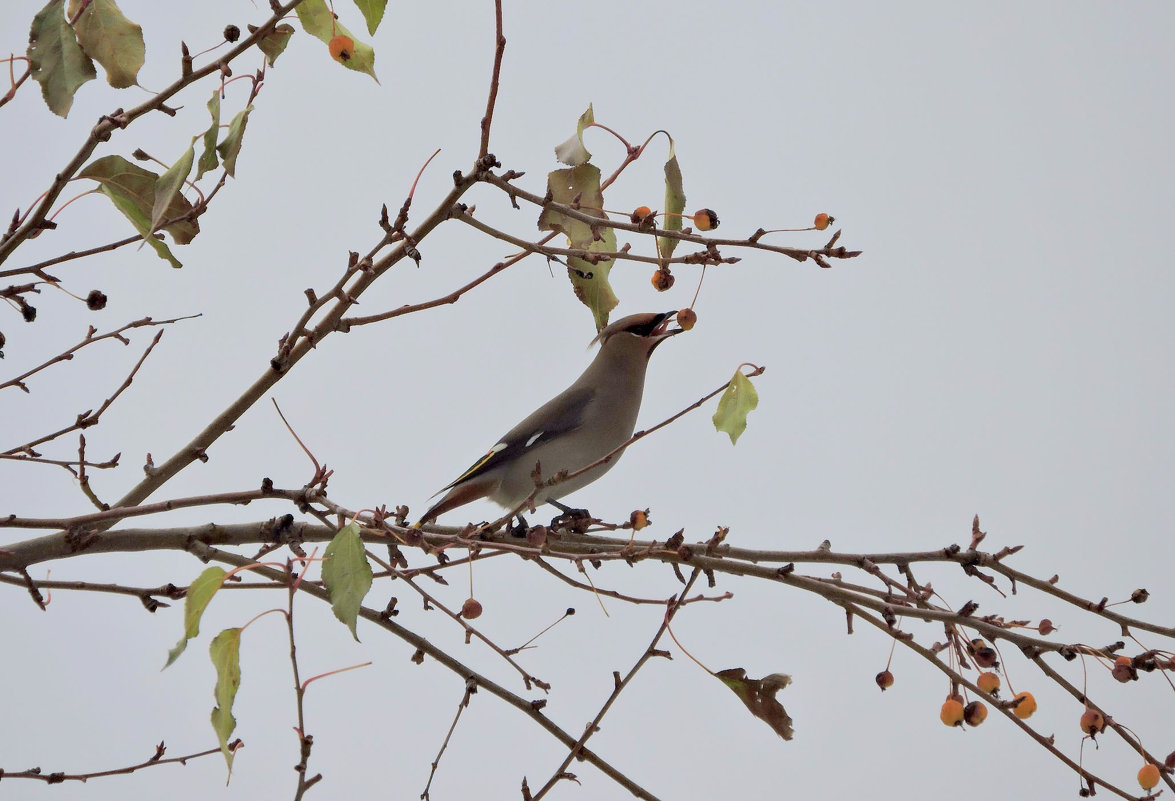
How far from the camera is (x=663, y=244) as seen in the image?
1.26 meters

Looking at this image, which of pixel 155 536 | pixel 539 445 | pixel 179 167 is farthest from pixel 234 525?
pixel 539 445

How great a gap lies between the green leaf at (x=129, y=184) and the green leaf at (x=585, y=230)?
44 centimetres

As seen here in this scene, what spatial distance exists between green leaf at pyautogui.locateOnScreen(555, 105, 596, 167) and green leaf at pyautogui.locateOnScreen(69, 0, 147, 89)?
1.69ft

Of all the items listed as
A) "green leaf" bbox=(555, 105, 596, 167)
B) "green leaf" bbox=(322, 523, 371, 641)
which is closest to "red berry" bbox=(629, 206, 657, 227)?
"green leaf" bbox=(555, 105, 596, 167)

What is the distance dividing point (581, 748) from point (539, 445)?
1000 mm

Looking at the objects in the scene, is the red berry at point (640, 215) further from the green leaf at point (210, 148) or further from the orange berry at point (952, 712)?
the orange berry at point (952, 712)

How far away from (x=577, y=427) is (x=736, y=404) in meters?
0.92

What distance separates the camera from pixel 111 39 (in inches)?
51.9

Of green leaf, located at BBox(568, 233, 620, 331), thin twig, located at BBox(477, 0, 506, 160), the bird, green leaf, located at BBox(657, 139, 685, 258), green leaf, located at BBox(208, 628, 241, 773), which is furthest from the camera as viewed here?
the bird

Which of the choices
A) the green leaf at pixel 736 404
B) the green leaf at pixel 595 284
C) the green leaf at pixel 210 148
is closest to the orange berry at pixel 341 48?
the green leaf at pixel 210 148

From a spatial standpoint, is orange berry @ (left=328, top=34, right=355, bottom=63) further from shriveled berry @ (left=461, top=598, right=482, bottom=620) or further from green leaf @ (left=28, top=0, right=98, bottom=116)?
shriveled berry @ (left=461, top=598, right=482, bottom=620)

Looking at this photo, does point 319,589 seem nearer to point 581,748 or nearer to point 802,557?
point 581,748

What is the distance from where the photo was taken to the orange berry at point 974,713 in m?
1.25

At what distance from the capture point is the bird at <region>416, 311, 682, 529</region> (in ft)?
7.00
